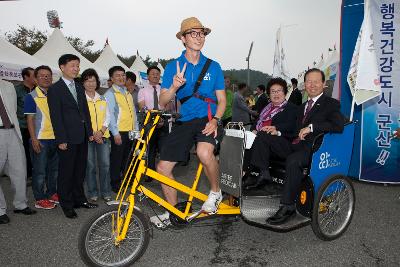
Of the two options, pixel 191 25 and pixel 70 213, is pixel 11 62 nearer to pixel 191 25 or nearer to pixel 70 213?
pixel 70 213

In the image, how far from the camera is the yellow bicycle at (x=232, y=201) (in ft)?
9.89

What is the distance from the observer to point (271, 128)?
4270 millimetres

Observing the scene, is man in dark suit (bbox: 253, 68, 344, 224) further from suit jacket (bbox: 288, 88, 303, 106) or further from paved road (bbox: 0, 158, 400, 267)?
suit jacket (bbox: 288, 88, 303, 106)

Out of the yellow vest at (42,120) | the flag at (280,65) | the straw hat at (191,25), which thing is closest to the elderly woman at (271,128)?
the straw hat at (191,25)

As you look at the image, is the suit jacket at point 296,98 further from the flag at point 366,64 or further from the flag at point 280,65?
the flag at point 366,64

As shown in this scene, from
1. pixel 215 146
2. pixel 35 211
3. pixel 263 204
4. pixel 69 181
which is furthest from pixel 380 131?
pixel 35 211

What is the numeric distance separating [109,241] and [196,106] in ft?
4.95

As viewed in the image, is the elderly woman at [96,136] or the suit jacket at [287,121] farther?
the elderly woman at [96,136]

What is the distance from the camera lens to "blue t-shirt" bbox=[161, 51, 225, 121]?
3.46 metres

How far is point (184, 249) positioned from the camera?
3.61 metres

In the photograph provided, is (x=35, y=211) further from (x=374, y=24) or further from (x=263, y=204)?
(x=374, y=24)

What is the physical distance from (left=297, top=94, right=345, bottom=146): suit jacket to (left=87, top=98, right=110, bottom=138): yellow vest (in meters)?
2.82

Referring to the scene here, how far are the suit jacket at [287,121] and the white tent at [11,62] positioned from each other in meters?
7.28

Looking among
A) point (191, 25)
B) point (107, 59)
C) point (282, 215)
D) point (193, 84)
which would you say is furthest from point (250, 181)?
point (107, 59)
